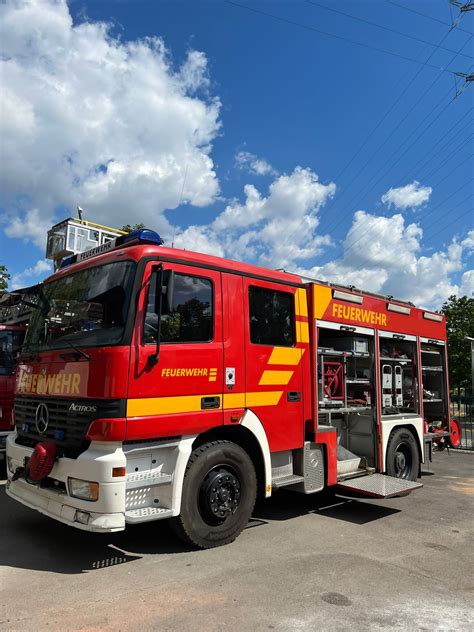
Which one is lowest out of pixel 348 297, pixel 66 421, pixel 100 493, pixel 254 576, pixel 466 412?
pixel 254 576

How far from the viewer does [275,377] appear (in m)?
5.67

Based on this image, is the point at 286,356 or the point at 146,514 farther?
the point at 286,356

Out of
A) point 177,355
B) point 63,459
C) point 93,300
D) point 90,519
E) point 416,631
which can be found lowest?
point 416,631

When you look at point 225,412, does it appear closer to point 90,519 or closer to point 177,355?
point 177,355

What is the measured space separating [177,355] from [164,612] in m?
2.09

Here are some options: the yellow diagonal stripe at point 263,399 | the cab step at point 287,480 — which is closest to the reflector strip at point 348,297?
the yellow diagonal stripe at point 263,399

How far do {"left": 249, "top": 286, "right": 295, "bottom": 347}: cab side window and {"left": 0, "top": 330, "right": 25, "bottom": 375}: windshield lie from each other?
502 centimetres

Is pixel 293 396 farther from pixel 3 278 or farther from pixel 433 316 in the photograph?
pixel 3 278

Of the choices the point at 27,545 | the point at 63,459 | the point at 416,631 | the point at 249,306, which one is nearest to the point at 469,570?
the point at 416,631

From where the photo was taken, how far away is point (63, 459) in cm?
442

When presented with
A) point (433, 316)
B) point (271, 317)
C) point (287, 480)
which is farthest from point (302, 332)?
point (433, 316)

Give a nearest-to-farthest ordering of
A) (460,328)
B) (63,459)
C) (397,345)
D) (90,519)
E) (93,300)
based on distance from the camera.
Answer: (90,519), (63,459), (93,300), (397,345), (460,328)

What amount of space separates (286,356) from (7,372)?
17.0ft

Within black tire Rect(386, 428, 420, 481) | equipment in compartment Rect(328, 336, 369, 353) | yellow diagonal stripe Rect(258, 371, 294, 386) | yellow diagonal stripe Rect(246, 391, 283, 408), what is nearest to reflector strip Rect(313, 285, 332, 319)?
equipment in compartment Rect(328, 336, 369, 353)
